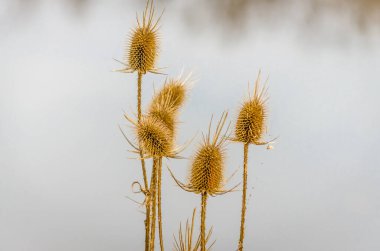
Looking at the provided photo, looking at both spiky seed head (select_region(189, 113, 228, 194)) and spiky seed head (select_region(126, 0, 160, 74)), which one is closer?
spiky seed head (select_region(189, 113, 228, 194))

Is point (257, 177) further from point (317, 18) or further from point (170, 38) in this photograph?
point (317, 18)

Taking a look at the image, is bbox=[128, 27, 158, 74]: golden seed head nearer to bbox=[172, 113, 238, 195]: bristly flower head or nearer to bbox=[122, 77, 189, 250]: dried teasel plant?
bbox=[122, 77, 189, 250]: dried teasel plant

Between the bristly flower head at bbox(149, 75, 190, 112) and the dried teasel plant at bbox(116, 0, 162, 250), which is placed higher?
the dried teasel plant at bbox(116, 0, 162, 250)

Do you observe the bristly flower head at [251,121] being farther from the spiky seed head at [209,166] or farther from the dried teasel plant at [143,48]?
the dried teasel plant at [143,48]

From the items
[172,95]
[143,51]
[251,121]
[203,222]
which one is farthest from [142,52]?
[203,222]

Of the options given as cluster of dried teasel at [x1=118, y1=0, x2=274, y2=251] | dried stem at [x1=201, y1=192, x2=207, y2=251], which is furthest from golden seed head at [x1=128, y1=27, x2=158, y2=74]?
dried stem at [x1=201, y1=192, x2=207, y2=251]

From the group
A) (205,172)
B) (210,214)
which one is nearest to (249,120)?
(205,172)

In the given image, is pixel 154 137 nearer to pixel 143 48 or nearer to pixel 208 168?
pixel 208 168
